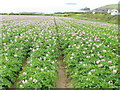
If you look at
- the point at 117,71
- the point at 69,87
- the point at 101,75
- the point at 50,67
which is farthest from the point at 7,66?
the point at 117,71

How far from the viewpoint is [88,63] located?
16.7ft

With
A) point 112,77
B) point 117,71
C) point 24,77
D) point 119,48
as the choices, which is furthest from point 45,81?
point 119,48

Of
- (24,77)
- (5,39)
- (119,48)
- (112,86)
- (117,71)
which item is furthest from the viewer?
(5,39)

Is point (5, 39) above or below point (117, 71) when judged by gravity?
above

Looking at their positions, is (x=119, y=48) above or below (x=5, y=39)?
below

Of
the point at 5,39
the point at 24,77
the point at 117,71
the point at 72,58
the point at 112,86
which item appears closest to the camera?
the point at 112,86

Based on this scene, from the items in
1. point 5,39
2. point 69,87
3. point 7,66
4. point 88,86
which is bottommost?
point 69,87

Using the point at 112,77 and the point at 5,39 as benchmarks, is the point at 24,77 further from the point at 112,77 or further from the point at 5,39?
the point at 5,39

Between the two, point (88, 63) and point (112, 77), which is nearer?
point (112, 77)

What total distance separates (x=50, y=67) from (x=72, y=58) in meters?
1.22

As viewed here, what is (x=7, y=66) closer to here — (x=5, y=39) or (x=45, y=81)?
(x=45, y=81)

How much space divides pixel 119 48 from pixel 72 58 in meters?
3.04

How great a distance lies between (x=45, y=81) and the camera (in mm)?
4023

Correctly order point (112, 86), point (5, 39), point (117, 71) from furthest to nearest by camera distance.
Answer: point (5, 39) < point (117, 71) < point (112, 86)
